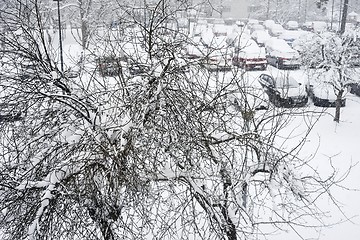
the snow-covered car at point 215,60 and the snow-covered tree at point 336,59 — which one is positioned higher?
the snow-covered car at point 215,60

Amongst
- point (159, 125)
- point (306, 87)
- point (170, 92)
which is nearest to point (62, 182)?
point (159, 125)

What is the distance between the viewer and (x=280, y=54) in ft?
74.7

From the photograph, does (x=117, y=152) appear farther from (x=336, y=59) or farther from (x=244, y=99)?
(x=336, y=59)

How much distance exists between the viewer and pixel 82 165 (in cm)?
454

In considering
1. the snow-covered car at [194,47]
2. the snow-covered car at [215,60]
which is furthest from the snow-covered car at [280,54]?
the snow-covered car at [194,47]

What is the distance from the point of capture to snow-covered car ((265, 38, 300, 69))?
866 inches

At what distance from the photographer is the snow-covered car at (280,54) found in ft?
72.1

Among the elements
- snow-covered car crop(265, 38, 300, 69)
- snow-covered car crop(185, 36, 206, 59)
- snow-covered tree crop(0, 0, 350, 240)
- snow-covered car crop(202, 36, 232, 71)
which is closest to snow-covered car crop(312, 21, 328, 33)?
snow-covered car crop(265, 38, 300, 69)

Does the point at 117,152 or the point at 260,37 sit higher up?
the point at 117,152

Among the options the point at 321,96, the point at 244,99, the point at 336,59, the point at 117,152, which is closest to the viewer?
the point at 117,152

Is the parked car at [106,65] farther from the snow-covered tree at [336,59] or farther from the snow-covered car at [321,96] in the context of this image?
the snow-covered car at [321,96]

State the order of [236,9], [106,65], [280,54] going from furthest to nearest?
[236,9] < [280,54] < [106,65]

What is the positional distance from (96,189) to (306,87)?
46.0ft

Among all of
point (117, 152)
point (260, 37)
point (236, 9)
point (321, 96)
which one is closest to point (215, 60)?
point (117, 152)
